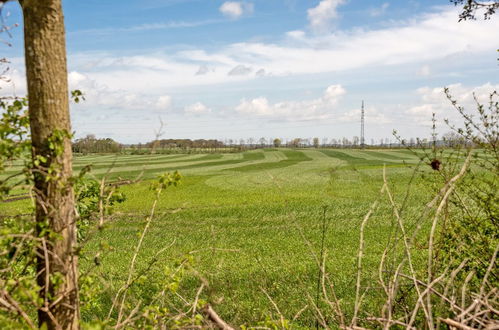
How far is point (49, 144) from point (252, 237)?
1713 centimetres

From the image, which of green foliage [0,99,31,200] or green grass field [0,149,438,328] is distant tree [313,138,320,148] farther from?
green foliage [0,99,31,200]

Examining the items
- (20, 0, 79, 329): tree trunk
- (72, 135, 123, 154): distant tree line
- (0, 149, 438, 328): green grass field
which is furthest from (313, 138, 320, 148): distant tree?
(20, 0, 79, 329): tree trunk

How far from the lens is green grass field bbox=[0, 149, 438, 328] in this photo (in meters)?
4.88

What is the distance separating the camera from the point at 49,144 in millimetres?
3111

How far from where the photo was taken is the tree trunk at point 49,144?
10.3ft

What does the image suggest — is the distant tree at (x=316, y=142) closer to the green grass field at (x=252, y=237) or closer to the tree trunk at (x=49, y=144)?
the green grass field at (x=252, y=237)

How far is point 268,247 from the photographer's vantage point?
56.7 feet

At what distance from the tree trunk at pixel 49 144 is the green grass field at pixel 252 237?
1.25 ft

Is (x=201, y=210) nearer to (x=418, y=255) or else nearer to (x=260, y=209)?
(x=260, y=209)

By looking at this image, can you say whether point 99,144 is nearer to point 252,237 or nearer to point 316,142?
point 252,237

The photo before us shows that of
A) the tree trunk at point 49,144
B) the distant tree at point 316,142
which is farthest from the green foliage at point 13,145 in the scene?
the distant tree at point 316,142

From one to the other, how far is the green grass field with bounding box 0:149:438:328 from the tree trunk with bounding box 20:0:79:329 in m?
0.38

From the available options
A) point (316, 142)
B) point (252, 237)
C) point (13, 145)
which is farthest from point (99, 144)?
point (316, 142)

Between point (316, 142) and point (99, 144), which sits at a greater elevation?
point (316, 142)
